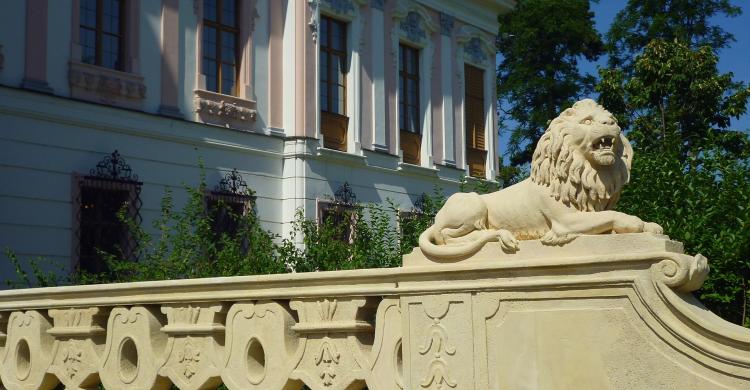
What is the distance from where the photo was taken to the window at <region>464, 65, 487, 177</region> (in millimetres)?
26688

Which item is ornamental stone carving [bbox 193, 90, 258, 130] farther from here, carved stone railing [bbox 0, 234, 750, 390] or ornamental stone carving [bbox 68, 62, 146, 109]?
carved stone railing [bbox 0, 234, 750, 390]

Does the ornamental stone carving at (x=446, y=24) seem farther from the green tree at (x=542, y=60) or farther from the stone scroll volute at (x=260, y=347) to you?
the stone scroll volute at (x=260, y=347)

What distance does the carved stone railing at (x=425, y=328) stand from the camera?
15.1ft

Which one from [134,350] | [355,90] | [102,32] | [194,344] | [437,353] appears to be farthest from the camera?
[355,90]

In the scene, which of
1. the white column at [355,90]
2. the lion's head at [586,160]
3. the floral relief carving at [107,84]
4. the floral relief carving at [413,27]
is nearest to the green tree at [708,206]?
the lion's head at [586,160]

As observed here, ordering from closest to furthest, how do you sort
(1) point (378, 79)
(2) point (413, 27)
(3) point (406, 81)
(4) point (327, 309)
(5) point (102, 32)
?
(4) point (327, 309) < (5) point (102, 32) < (1) point (378, 79) < (3) point (406, 81) < (2) point (413, 27)

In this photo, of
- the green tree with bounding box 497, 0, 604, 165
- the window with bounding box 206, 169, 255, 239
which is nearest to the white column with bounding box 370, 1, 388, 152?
the window with bounding box 206, 169, 255, 239

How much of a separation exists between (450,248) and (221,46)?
15.3 meters

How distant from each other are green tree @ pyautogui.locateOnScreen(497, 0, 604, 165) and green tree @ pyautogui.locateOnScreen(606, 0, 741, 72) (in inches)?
73.5

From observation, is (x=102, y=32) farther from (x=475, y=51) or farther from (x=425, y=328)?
(x=425, y=328)

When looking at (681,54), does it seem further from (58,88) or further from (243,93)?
(58,88)

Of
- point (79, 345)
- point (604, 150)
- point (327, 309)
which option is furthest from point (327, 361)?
point (79, 345)

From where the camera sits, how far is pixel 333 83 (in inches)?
875

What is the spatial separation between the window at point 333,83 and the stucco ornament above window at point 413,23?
6.47 ft
